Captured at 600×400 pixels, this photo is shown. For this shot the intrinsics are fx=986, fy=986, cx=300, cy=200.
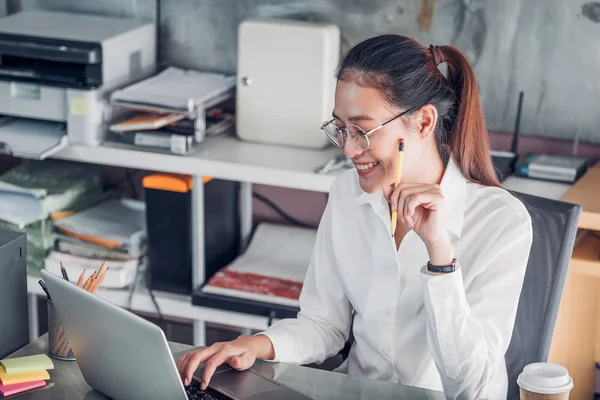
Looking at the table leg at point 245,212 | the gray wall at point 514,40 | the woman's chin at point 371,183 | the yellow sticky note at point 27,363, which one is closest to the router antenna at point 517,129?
the gray wall at point 514,40

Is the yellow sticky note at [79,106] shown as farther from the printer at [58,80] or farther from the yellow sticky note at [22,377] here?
the yellow sticky note at [22,377]

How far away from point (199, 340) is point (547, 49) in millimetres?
1228

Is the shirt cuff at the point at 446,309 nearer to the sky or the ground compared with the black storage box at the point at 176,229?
nearer to the sky

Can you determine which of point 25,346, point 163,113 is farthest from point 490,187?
point 163,113

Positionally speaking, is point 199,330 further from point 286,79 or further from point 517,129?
point 517,129

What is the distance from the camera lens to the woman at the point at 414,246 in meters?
1.55

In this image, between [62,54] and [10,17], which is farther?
[10,17]

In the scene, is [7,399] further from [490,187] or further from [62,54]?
[62,54]

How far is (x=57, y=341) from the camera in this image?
5.24ft

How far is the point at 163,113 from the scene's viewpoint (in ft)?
8.65

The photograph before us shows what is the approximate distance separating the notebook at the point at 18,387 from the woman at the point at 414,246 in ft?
0.73

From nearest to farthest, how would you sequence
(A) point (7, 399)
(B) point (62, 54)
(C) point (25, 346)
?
(A) point (7, 399) → (C) point (25, 346) → (B) point (62, 54)

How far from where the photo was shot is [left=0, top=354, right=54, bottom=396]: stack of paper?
1486 mm

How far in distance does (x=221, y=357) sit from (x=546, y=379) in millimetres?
513
